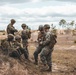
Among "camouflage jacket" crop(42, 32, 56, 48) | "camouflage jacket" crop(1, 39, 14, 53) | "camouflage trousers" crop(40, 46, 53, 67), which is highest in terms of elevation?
"camouflage jacket" crop(42, 32, 56, 48)

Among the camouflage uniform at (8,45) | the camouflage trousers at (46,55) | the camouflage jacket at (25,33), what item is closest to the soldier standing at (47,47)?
the camouflage trousers at (46,55)

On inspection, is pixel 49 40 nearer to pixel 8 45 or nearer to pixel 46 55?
pixel 46 55

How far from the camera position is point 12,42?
1492 centimetres

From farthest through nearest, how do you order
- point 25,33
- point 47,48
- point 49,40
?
point 25,33 → point 47,48 → point 49,40

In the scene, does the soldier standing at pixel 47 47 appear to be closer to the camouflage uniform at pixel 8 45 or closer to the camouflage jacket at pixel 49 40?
the camouflage jacket at pixel 49 40

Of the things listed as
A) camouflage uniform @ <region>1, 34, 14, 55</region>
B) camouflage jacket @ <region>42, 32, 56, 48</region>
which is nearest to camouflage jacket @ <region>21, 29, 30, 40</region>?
camouflage uniform @ <region>1, 34, 14, 55</region>

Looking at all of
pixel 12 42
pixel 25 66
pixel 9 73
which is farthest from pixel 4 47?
pixel 9 73

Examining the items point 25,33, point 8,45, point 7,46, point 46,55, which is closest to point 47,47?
point 46,55

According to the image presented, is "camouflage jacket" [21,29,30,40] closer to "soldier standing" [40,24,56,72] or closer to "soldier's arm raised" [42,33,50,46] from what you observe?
"soldier standing" [40,24,56,72]

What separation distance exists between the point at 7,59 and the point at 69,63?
516 cm

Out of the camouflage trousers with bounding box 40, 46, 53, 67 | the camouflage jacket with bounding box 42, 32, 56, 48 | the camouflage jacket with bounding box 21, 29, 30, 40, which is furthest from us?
the camouflage jacket with bounding box 21, 29, 30, 40

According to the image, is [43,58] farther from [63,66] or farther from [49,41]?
[63,66]

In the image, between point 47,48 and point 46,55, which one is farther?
point 46,55

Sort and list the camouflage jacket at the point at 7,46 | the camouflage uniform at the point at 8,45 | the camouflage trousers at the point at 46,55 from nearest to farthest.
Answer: the camouflage trousers at the point at 46,55, the camouflage uniform at the point at 8,45, the camouflage jacket at the point at 7,46
